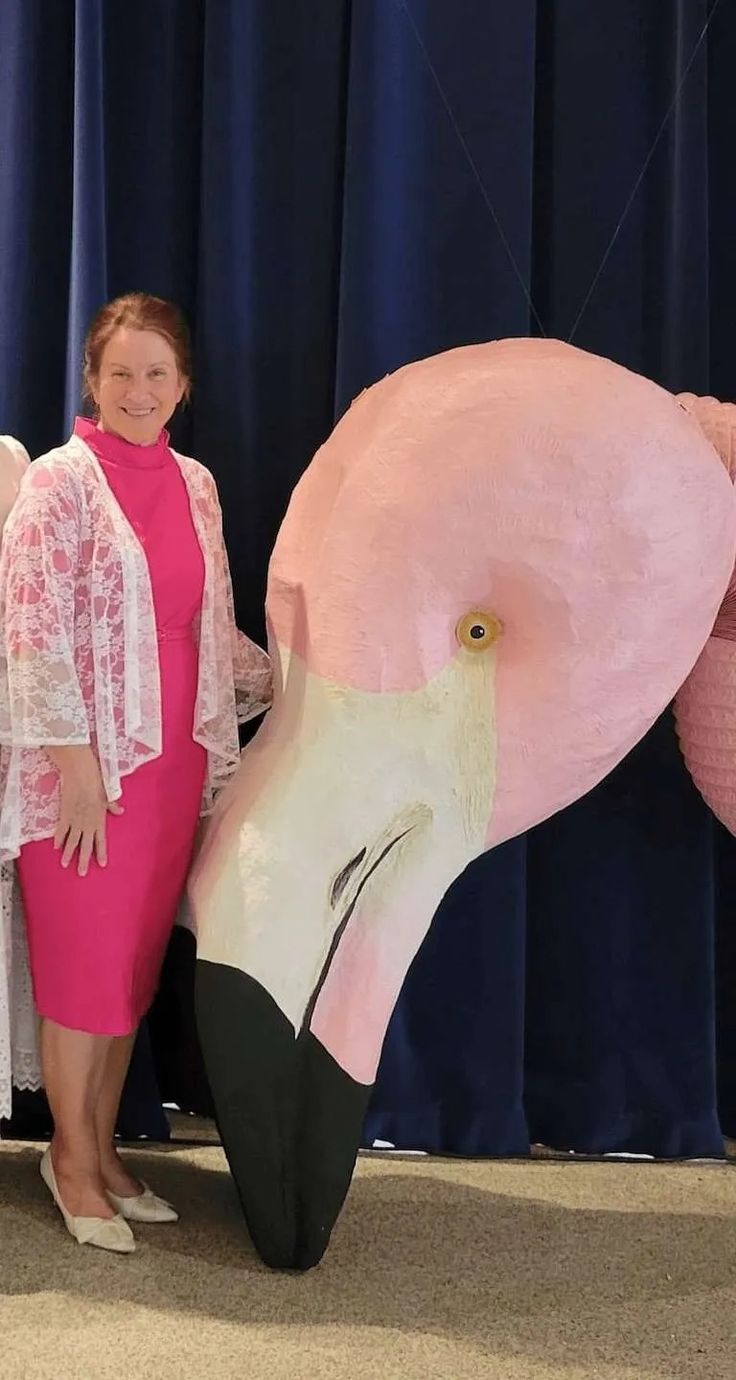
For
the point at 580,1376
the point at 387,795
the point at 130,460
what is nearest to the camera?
the point at 580,1376

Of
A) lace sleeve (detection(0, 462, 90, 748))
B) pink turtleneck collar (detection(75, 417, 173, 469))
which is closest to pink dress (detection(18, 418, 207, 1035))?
pink turtleneck collar (detection(75, 417, 173, 469))

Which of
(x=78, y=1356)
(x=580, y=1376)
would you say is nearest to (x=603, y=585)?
(x=580, y=1376)

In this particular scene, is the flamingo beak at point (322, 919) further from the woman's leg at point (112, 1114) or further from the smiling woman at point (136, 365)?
the smiling woman at point (136, 365)

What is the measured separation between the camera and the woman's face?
1.64m

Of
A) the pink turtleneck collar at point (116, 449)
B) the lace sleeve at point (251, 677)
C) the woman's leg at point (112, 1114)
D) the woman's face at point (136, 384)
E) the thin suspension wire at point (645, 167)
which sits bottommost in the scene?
the woman's leg at point (112, 1114)

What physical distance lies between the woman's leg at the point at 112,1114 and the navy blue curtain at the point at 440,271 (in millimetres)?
181

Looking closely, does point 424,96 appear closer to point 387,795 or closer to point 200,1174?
point 387,795

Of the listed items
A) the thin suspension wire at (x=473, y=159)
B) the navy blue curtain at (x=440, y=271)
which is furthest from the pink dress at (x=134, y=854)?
the thin suspension wire at (x=473, y=159)

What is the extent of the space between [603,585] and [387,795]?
351 mm

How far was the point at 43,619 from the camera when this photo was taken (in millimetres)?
1544

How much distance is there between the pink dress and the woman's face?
0.07 feet

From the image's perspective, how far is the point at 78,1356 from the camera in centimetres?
142

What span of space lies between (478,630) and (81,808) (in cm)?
53

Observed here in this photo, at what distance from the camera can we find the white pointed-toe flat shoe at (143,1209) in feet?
5.65
